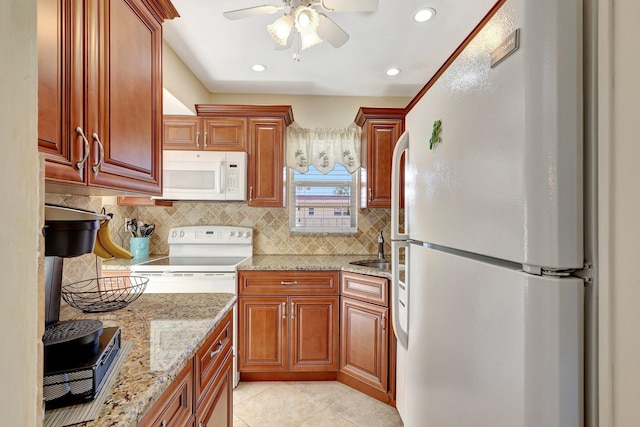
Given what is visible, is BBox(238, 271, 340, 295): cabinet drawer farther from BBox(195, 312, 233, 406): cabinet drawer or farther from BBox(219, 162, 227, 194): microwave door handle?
BBox(195, 312, 233, 406): cabinet drawer

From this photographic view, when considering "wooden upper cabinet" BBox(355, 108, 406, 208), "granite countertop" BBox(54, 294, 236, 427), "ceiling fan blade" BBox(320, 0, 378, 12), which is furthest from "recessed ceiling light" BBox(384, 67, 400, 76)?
"granite countertop" BBox(54, 294, 236, 427)

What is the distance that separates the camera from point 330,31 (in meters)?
1.70

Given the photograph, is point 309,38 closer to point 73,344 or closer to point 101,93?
point 101,93

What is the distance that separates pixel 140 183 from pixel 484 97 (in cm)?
131

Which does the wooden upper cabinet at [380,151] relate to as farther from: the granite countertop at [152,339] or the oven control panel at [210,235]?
the granite countertop at [152,339]

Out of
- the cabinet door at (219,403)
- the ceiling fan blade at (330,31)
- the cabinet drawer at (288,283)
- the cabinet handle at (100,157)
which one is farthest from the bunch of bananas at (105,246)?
the ceiling fan blade at (330,31)

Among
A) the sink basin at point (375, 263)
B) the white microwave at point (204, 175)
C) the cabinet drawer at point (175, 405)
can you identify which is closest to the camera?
the cabinet drawer at point (175, 405)

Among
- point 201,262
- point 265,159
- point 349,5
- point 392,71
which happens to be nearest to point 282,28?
point 349,5

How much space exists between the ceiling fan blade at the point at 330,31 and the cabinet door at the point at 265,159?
39.7 inches

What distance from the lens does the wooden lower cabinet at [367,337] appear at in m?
2.08

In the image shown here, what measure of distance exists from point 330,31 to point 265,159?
4.12ft

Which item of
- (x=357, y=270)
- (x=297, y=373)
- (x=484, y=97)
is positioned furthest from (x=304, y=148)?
(x=484, y=97)
